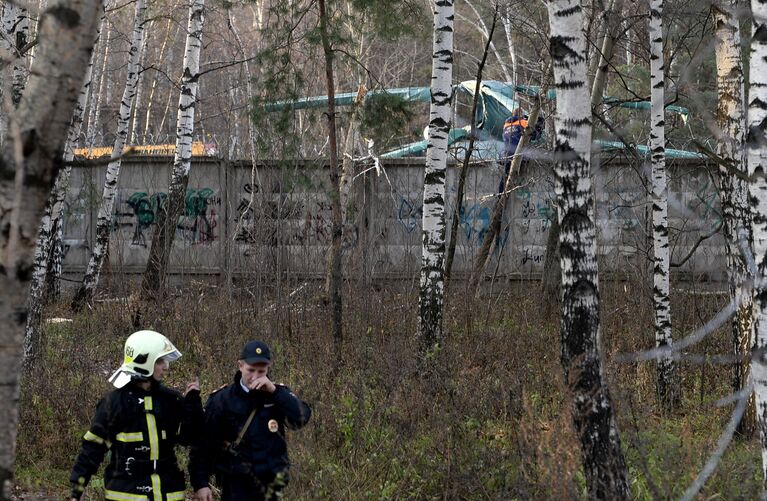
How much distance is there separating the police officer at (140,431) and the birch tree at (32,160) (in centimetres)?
207

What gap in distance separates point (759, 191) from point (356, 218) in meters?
9.50

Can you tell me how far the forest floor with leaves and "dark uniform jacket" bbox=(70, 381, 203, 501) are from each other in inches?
48.8

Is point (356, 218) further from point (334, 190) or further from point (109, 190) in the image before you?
point (109, 190)

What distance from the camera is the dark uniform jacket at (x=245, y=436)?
17.3ft

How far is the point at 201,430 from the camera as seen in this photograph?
5.34 metres

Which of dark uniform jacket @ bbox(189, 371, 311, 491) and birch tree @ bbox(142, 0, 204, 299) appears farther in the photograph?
birch tree @ bbox(142, 0, 204, 299)

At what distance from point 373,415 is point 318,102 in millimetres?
7831

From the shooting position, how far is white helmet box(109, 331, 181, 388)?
5.16 metres

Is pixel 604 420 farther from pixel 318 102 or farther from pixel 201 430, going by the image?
pixel 318 102

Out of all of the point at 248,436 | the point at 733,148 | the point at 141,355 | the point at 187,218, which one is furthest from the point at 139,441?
the point at 187,218

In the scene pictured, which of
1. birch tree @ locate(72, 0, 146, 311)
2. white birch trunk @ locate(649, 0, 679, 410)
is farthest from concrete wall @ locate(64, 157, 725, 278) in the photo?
white birch trunk @ locate(649, 0, 679, 410)

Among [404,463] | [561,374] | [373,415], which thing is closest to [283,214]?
[373,415]

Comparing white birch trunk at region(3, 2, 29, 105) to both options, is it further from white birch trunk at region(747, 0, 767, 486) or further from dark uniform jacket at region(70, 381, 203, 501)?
white birch trunk at region(747, 0, 767, 486)

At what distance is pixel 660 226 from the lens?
9641 millimetres
